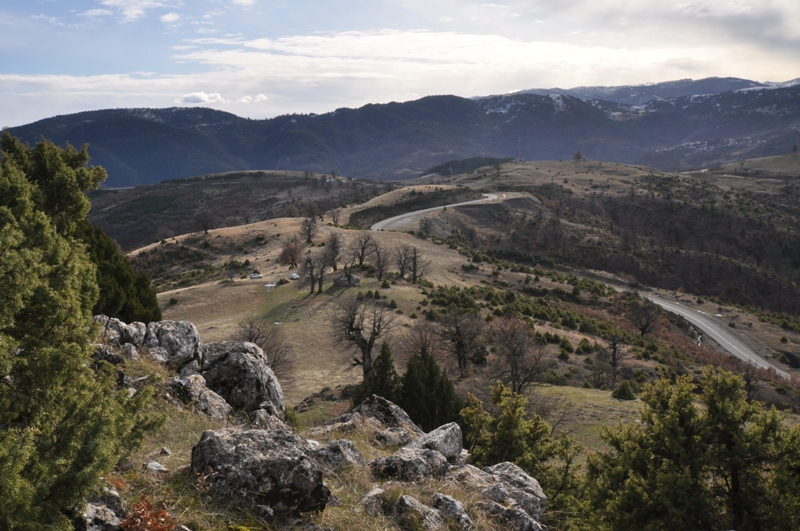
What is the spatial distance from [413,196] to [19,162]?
132 metres

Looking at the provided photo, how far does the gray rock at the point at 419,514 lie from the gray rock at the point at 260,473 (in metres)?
1.22

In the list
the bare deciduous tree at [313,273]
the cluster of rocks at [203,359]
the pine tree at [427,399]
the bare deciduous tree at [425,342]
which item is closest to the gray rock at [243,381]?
the cluster of rocks at [203,359]

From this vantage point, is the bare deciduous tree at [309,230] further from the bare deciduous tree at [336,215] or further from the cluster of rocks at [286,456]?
the cluster of rocks at [286,456]

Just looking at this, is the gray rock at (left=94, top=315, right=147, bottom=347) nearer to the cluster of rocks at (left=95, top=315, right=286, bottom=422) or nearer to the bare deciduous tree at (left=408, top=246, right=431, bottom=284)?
the cluster of rocks at (left=95, top=315, right=286, bottom=422)

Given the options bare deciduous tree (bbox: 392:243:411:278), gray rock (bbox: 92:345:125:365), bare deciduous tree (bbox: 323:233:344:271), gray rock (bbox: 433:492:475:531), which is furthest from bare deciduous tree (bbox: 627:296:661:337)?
gray rock (bbox: 92:345:125:365)

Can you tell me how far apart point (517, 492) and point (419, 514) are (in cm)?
319

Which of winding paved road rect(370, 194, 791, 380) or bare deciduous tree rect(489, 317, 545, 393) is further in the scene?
winding paved road rect(370, 194, 791, 380)

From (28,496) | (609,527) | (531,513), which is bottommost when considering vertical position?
(609,527)

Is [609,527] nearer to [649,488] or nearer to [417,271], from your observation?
[649,488]

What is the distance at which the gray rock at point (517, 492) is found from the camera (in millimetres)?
10031

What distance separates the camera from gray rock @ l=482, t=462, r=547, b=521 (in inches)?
395

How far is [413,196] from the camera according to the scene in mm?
142750

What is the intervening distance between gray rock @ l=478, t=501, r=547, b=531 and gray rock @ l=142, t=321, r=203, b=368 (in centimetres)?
1140

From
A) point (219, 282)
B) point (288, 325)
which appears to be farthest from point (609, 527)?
point (219, 282)
